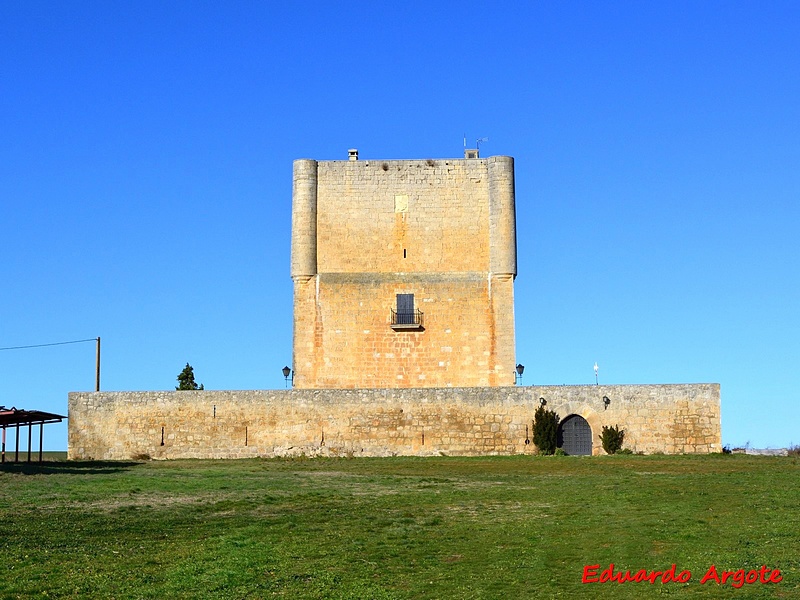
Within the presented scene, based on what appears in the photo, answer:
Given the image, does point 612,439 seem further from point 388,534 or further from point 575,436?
point 388,534

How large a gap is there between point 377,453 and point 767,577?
72.7 feet

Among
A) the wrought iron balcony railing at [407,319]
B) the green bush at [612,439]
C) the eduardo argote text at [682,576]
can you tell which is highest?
the wrought iron balcony railing at [407,319]

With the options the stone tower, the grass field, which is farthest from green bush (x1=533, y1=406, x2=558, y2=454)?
the grass field

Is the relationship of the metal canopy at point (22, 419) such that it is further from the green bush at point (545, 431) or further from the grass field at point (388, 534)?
the green bush at point (545, 431)

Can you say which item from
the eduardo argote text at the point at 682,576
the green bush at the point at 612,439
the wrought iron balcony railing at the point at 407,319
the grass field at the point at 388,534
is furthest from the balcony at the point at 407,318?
the eduardo argote text at the point at 682,576

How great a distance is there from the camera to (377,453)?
34656mm

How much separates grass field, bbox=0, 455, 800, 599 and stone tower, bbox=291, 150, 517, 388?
1332cm

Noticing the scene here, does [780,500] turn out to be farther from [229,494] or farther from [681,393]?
[681,393]

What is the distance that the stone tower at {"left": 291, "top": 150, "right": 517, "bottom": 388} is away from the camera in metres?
40.1

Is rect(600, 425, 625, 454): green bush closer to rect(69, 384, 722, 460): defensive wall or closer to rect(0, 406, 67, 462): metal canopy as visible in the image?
rect(69, 384, 722, 460): defensive wall

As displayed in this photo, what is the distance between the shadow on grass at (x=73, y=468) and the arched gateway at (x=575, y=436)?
13.0 meters

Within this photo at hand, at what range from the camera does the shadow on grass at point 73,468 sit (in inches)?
1134

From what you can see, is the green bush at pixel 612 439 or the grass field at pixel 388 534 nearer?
the grass field at pixel 388 534

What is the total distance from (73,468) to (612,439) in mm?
15821
